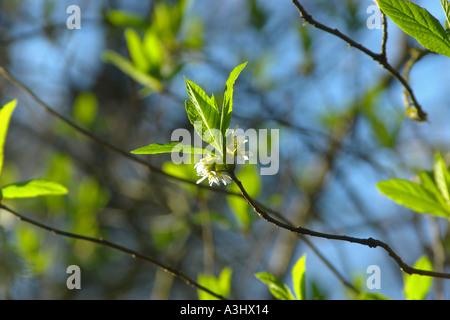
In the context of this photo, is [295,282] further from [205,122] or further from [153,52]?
[153,52]

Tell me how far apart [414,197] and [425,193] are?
3 centimetres

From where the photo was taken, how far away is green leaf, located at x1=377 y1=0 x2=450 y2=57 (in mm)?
795

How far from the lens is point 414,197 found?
3.13 ft

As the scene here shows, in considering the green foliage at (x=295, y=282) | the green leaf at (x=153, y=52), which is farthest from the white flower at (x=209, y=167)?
the green leaf at (x=153, y=52)

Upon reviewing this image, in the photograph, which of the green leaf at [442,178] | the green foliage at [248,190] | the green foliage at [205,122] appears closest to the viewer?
the green foliage at [205,122]

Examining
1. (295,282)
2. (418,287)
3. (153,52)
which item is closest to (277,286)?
(295,282)

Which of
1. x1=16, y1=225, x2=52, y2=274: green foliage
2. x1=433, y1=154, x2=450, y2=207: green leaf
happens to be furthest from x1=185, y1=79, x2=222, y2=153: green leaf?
x1=16, y1=225, x2=52, y2=274: green foliage

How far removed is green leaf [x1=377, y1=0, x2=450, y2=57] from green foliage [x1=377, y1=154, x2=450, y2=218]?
0.83ft

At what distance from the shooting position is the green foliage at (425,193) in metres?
0.94

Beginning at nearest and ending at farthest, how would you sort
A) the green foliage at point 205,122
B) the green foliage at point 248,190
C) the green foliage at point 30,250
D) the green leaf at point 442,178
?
the green foliage at point 205,122, the green leaf at point 442,178, the green foliage at point 248,190, the green foliage at point 30,250

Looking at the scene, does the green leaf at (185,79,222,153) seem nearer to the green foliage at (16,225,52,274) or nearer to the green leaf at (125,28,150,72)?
the green leaf at (125,28,150,72)

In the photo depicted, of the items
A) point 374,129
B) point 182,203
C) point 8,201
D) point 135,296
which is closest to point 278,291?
point 374,129

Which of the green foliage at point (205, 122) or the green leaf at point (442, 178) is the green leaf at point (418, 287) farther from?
the green foliage at point (205, 122)

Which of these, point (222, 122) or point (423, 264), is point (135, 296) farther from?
point (222, 122)
